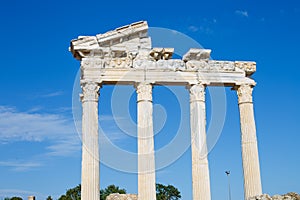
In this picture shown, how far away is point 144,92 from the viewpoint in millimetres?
33344

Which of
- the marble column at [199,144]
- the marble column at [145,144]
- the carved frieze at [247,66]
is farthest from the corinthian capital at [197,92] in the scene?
the carved frieze at [247,66]

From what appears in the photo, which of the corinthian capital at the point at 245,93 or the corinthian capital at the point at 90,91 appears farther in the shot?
the corinthian capital at the point at 245,93

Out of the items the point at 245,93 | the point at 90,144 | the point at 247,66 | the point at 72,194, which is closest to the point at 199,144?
the point at 245,93

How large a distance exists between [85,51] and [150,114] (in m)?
6.16

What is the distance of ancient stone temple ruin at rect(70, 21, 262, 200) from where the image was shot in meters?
31.9

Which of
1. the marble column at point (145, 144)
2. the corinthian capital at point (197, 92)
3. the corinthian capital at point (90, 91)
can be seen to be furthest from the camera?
the corinthian capital at point (197, 92)

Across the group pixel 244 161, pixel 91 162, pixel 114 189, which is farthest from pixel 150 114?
pixel 114 189

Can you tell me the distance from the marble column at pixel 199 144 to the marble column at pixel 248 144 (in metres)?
3.08

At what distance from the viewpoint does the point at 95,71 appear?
108ft

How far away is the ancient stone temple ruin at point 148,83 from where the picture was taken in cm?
3189

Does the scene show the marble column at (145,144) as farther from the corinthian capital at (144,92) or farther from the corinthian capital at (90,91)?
the corinthian capital at (90,91)

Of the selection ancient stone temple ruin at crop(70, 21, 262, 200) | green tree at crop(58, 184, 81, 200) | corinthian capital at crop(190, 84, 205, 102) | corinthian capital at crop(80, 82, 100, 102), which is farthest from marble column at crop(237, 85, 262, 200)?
green tree at crop(58, 184, 81, 200)

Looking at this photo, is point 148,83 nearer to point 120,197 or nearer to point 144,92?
point 144,92

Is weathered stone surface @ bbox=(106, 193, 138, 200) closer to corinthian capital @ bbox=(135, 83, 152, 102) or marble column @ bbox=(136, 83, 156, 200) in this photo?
marble column @ bbox=(136, 83, 156, 200)
